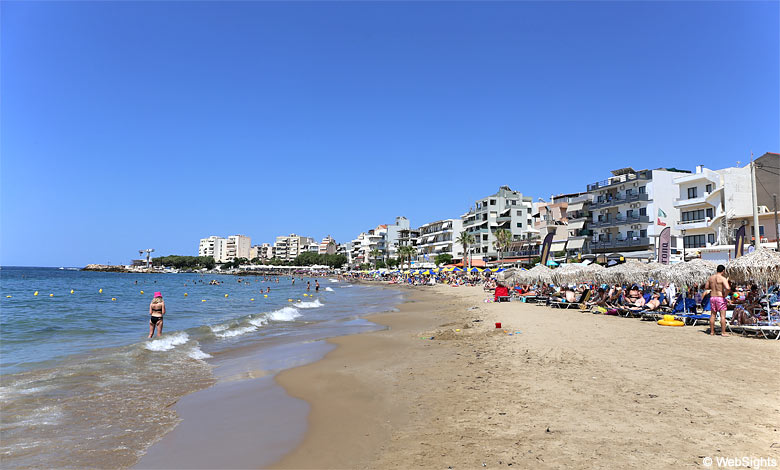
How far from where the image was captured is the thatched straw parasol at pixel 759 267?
13031 mm

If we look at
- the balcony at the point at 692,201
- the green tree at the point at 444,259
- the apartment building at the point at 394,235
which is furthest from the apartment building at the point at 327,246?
the balcony at the point at 692,201

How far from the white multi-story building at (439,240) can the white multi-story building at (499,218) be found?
344 inches

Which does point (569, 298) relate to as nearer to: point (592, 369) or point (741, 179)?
point (592, 369)

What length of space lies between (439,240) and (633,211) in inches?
2165

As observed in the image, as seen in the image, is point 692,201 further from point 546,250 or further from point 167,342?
point 167,342

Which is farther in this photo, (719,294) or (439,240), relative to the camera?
(439,240)

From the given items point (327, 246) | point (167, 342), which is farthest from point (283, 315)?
point (327, 246)

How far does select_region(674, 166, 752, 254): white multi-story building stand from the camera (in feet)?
122

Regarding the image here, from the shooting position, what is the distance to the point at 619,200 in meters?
49.3

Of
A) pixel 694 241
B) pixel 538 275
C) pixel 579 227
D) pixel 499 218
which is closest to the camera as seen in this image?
pixel 538 275

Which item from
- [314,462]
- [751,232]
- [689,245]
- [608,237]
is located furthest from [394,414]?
[608,237]

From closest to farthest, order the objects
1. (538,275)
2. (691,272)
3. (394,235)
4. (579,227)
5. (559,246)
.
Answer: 1. (691,272)
2. (538,275)
3. (579,227)
4. (559,246)
5. (394,235)

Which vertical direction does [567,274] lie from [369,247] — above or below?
below

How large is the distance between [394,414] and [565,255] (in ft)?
171
